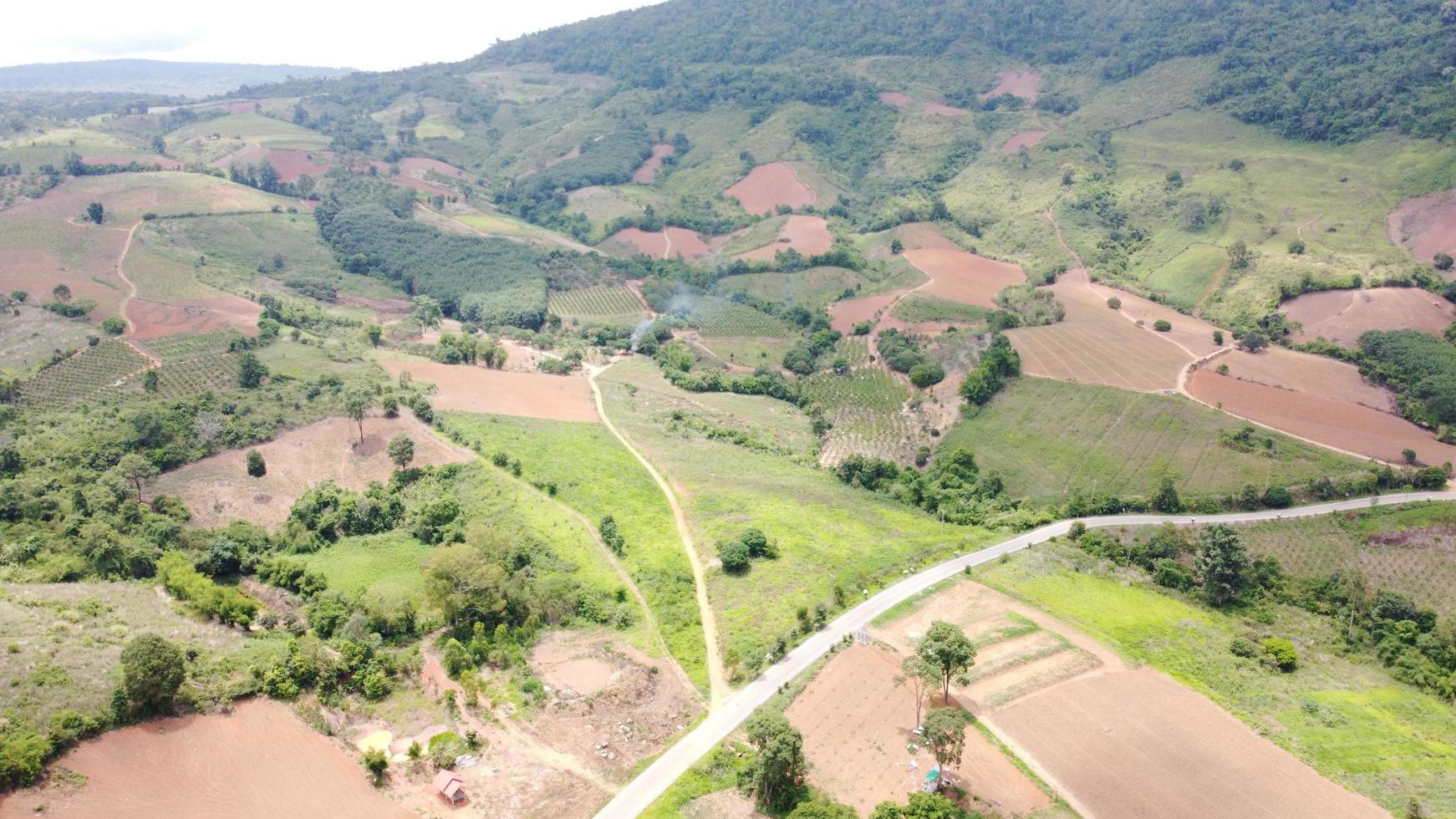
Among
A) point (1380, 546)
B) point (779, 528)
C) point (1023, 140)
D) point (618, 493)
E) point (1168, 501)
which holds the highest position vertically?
point (1023, 140)

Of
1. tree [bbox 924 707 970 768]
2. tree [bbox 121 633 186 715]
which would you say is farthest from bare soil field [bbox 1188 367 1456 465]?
tree [bbox 121 633 186 715]

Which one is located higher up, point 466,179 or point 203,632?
point 466,179

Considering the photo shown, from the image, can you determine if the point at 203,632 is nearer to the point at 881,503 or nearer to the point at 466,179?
the point at 881,503

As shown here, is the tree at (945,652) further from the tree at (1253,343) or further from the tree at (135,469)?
the tree at (1253,343)

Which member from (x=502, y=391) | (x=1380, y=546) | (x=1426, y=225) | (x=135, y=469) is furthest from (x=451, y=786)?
(x=1426, y=225)

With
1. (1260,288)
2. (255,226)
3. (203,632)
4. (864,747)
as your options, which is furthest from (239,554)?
(1260,288)

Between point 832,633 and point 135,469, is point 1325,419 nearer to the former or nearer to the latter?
point 832,633

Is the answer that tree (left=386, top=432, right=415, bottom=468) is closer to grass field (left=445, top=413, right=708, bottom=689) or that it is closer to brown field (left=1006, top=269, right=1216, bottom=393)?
grass field (left=445, top=413, right=708, bottom=689)
